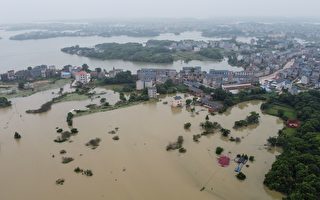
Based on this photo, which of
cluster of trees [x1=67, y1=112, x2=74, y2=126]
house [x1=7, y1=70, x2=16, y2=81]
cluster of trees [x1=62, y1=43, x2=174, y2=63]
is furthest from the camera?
cluster of trees [x1=62, y1=43, x2=174, y2=63]

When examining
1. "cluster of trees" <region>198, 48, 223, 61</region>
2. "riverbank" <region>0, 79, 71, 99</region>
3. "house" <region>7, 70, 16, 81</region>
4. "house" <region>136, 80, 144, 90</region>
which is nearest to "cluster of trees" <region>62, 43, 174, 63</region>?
"cluster of trees" <region>198, 48, 223, 61</region>

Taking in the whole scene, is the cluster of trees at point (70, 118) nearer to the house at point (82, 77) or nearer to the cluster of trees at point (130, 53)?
the house at point (82, 77)

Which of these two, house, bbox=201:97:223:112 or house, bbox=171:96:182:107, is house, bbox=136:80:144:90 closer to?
house, bbox=171:96:182:107

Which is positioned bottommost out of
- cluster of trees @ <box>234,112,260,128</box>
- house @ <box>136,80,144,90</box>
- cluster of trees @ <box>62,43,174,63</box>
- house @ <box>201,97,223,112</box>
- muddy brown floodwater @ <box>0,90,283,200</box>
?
muddy brown floodwater @ <box>0,90,283,200</box>

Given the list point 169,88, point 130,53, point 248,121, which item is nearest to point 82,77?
point 169,88

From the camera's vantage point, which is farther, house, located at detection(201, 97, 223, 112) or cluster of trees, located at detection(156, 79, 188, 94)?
cluster of trees, located at detection(156, 79, 188, 94)

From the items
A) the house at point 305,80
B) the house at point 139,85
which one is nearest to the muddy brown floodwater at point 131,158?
the house at point 139,85

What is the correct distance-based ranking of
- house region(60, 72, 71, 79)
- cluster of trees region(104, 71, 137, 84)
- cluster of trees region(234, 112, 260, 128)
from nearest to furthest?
cluster of trees region(234, 112, 260, 128)
cluster of trees region(104, 71, 137, 84)
house region(60, 72, 71, 79)
